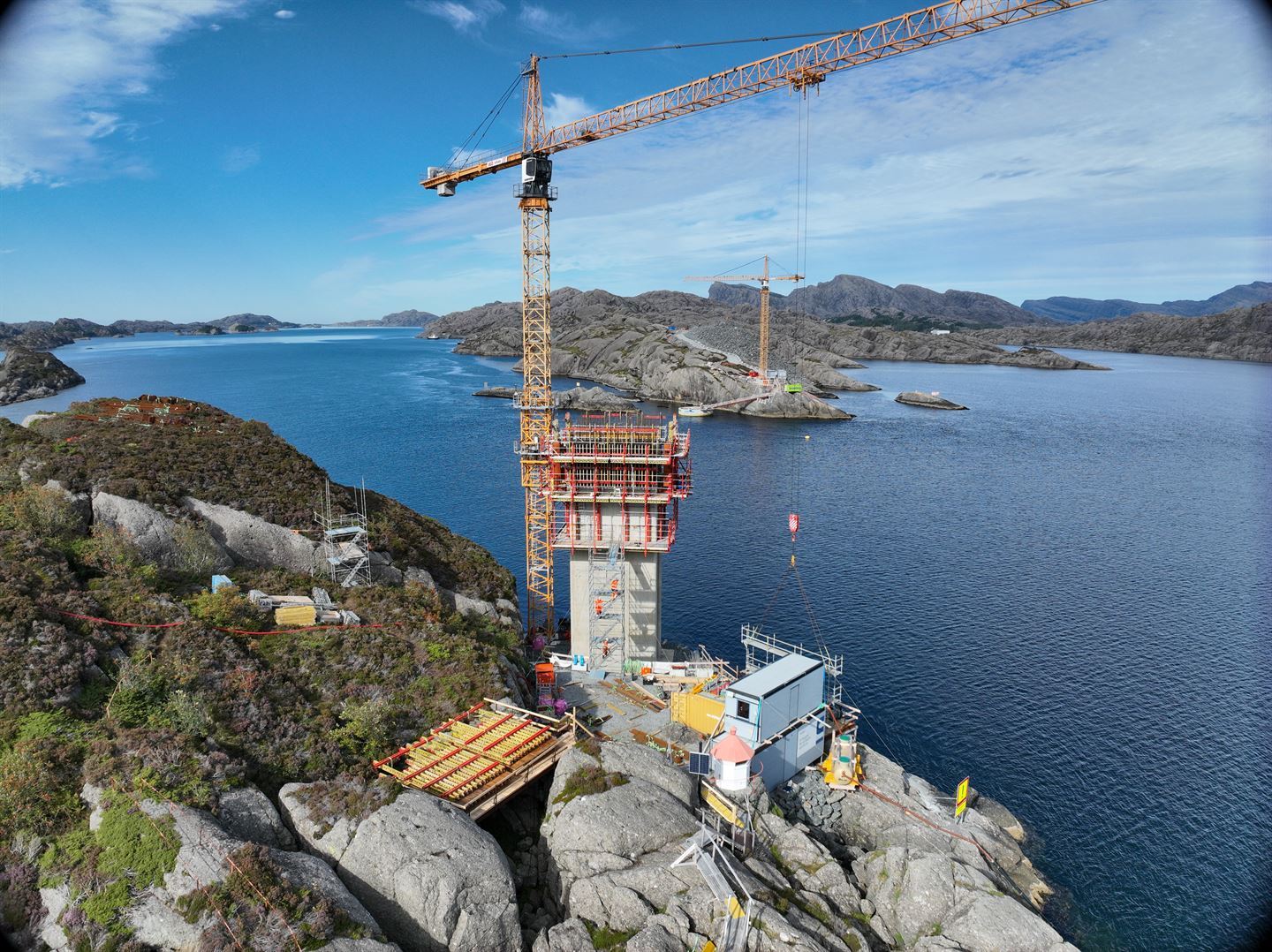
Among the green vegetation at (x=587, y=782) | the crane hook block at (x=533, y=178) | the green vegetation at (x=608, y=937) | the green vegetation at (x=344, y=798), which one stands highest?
the crane hook block at (x=533, y=178)

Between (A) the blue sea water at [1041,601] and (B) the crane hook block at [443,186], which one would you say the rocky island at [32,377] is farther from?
(B) the crane hook block at [443,186]

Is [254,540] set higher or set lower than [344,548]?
higher

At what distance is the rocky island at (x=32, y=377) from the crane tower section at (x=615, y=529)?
153 m

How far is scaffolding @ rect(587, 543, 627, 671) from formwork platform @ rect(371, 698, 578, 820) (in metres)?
11.8

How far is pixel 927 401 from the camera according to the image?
541 feet

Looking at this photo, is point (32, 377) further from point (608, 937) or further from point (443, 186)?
point (608, 937)

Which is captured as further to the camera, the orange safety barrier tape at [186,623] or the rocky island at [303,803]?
the orange safety barrier tape at [186,623]

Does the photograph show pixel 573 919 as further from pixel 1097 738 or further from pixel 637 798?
pixel 1097 738

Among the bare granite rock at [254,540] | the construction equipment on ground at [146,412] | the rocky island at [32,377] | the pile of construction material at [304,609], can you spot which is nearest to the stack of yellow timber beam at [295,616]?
the pile of construction material at [304,609]

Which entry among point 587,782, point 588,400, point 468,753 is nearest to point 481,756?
point 468,753

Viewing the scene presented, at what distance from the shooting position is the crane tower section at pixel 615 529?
1550 inches

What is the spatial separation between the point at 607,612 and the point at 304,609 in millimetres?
15955

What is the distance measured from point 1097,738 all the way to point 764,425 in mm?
105562

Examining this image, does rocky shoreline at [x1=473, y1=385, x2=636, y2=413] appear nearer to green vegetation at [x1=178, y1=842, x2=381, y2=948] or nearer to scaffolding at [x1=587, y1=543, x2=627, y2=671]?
scaffolding at [x1=587, y1=543, x2=627, y2=671]
